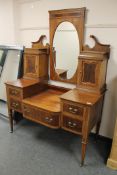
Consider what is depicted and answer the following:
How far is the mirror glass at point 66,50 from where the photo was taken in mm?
2213

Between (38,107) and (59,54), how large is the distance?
0.86 m

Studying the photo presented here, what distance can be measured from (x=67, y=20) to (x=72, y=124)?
4.37 feet

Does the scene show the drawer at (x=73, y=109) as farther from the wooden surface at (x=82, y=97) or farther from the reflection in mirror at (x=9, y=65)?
the reflection in mirror at (x=9, y=65)

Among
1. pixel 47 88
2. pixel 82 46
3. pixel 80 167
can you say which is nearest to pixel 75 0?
pixel 82 46

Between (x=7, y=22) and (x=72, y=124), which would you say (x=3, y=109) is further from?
(x=72, y=124)

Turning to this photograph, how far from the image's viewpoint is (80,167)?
1921mm

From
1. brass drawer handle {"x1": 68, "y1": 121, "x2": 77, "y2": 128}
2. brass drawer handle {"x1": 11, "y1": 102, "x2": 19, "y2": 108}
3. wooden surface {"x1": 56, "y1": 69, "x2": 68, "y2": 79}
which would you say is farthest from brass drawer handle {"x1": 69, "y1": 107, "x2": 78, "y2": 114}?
brass drawer handle {"x1": 11, "y1": 102, "x2": 19, "y2": 108}

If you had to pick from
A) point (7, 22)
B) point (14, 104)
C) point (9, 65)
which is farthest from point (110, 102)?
point (7, 22)

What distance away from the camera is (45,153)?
2.13 m

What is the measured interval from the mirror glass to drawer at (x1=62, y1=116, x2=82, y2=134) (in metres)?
0.71

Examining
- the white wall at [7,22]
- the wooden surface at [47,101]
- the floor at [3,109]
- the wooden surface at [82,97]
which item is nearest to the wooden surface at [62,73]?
the wooden surface at [47,101]

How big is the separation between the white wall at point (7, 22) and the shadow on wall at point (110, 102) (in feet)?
5.79

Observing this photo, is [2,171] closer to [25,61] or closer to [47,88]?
[47,88]

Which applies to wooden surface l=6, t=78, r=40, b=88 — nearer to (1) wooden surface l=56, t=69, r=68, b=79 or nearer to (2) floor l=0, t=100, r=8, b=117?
(1) wooden surface l=56, t=69, r=68, b=79
